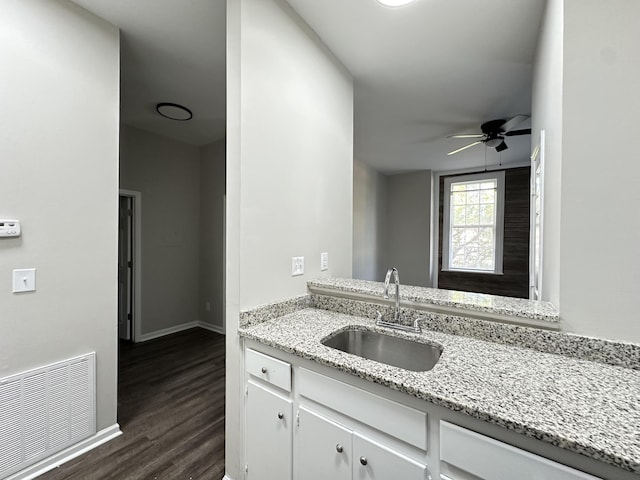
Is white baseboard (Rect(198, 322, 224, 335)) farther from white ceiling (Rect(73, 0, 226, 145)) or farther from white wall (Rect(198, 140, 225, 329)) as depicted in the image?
white ceiling (Rect(73, 0, 226, 145))

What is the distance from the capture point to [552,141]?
1338 mm

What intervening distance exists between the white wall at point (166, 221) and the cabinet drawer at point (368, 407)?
349 centimetres

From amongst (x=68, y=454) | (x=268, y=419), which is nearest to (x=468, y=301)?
(x=268, y=419)

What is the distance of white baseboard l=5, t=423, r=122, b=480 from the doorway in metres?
2.05

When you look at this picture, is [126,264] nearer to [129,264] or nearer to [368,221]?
[129,264]

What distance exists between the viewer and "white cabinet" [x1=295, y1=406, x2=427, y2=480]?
97cm

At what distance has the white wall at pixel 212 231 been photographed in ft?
13.8

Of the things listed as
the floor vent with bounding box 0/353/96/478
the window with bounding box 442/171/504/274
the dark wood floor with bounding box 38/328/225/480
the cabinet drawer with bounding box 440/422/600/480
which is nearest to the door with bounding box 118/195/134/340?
the dark wood floor with bounding box 38/328/225/480

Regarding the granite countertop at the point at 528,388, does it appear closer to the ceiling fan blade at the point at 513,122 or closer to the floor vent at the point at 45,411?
the floor vent at the point at 45,411

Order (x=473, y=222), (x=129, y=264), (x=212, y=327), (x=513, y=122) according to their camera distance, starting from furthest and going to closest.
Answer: (x=473, y=222) → (x=212, y=327) → (x=129, y=264) → (x=513, y=122)

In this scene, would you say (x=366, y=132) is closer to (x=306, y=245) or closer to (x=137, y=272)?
(x=306, y=245)

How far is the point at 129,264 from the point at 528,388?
4280mm

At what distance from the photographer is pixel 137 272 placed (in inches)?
145

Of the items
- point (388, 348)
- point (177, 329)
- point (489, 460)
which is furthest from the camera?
point (177, 329)
